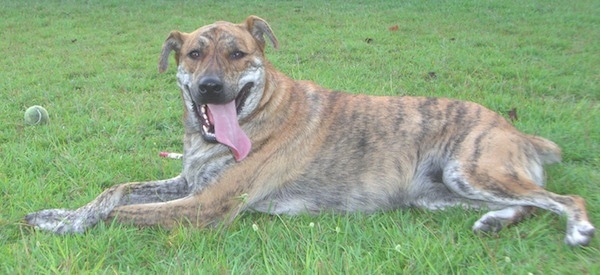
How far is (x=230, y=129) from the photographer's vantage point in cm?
386

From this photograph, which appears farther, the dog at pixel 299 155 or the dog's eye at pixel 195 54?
the dog's eye at pixel 195 54

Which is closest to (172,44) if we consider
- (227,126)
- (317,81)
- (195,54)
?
(195,54)

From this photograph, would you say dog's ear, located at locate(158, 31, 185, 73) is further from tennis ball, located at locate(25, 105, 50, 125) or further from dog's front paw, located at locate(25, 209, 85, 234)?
tennis ball, located at locate(25, 105, 50, 125)

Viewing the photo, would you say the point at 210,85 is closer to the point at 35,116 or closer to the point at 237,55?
the point at 237,55

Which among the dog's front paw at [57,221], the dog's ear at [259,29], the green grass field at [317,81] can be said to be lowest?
the green grass field at [317,81]

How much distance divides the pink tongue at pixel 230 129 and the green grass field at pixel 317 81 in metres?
0.45

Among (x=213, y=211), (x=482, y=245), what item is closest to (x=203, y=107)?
(x=213, y=211)

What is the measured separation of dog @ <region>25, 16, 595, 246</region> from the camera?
374cm

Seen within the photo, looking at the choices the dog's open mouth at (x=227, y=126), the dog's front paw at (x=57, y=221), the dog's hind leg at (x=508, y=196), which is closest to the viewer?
the dog's hind leg at (x=508, y=196)

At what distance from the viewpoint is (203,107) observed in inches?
157

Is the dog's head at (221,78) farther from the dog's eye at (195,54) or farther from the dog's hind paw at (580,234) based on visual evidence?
the dog's hind paw at (580,234)

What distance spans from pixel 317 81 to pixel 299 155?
10.5ft

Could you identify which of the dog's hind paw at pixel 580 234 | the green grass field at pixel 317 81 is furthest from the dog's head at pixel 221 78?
the dog's hind paw at pixel 580 234

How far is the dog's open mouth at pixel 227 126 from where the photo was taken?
3.83 meters
